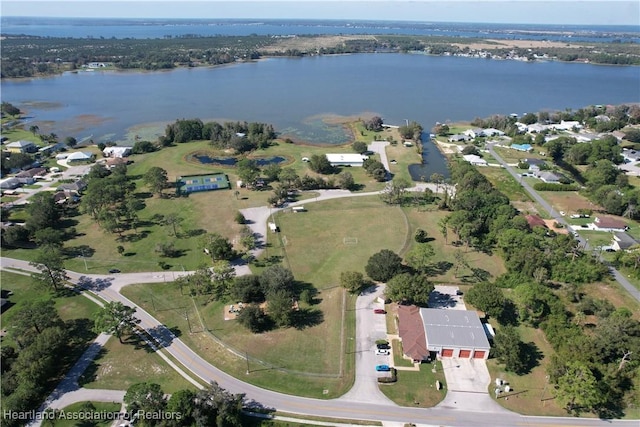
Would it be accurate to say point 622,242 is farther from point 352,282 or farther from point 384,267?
point 352,282

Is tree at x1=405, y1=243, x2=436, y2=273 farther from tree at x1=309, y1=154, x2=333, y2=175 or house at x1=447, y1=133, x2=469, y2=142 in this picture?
house at x1=447, y1=133, x2=469, y2=142

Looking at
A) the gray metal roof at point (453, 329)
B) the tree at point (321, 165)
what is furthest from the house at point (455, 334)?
the tree at point (321, 165)

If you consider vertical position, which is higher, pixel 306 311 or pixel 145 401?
pixel 145 401

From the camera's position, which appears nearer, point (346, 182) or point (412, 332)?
point (412, 332)

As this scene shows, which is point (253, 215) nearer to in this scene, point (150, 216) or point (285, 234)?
point (285, 234)

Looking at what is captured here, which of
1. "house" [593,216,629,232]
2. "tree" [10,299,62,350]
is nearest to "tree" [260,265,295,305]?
"tree" [10,299,62,350]

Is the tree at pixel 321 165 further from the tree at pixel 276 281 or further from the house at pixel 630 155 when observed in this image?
the house at pixel 630 155

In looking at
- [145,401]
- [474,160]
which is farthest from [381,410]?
[474,160]
